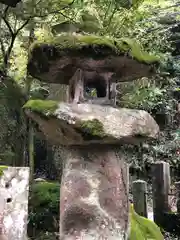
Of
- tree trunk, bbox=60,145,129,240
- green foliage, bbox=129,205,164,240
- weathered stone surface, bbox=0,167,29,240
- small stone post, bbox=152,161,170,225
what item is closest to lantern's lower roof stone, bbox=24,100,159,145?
tree trunk, bbox=60,145,129,240

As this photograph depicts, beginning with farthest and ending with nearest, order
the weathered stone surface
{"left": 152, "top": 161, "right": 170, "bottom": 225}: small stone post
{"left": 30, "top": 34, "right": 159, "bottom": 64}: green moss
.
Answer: {"left": 152, "top": 161, "right": 170, "bottom": 225}: small stone post < the weathered stone surface < {"left": 30, "top": 34, "right": 159, "bottom": 64}: green moss

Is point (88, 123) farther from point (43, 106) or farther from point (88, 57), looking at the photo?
point (88, 57)

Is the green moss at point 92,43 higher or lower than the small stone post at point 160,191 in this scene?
higher

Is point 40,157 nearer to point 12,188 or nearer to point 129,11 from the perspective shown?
point 129,11

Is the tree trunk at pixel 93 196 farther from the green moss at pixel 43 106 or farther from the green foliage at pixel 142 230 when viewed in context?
the green foliage at pixel 142 230

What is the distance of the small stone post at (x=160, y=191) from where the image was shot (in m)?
7.02

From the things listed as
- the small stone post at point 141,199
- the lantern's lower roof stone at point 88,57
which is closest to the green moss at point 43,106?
the lantern's lower roof stone at point 88,57

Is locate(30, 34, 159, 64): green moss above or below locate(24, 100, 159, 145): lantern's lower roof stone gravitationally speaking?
above

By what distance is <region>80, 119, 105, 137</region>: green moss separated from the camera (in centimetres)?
319

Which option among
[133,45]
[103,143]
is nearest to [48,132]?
[103,143]

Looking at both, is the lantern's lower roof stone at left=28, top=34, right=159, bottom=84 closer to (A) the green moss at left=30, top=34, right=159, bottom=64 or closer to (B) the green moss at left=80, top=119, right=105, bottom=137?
(A) the green moss at left=30, top=34, right=159, bottom=64

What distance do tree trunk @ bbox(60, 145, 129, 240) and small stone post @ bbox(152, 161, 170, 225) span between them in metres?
3.71

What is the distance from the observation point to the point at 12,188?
4109 millimetres

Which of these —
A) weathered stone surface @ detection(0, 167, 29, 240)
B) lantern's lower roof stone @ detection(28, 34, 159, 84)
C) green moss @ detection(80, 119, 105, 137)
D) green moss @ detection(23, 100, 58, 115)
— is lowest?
weathered stone surface @ detection(0, 167, 29, 240)
